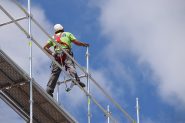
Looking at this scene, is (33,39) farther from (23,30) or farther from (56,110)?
(56,110)

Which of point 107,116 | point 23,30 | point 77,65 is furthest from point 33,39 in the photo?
point 107,116

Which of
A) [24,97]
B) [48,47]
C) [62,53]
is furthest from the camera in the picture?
[48,47]

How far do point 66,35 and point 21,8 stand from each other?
2.37m

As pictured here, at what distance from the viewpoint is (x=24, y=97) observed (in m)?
19.6

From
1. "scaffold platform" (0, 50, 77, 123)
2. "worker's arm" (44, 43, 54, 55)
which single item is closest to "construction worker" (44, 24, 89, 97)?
"worker's arm" (44, 43, 54, 55)

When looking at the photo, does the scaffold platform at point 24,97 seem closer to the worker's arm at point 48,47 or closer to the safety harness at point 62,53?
the safety harness at point 62,53

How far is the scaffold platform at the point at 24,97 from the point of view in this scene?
18906mm

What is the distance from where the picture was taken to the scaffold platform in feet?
62.0

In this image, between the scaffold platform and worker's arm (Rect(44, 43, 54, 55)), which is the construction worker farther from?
the scaffold platform

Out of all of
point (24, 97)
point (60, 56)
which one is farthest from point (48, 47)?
point (24, 97)

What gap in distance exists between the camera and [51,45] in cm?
2088

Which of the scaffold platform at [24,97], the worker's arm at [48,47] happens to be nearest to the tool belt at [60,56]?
the worker's arm at [48,47]

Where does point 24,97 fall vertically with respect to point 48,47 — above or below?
below

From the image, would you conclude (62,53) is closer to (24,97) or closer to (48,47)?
(48,47)
